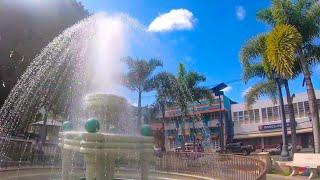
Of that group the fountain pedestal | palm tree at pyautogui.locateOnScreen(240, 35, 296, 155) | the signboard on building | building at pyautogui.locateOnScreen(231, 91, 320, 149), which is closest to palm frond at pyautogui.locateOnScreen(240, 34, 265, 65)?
palm tree at pyautogui.locateOnScreen(240, 35, 296, 155)

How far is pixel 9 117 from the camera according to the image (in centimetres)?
2789

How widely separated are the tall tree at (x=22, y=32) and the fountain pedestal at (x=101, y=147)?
19.4m

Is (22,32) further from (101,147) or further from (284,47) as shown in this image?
(101,147)

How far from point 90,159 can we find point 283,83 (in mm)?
20962

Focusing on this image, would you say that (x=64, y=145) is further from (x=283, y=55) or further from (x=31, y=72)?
(x=31, y=72)

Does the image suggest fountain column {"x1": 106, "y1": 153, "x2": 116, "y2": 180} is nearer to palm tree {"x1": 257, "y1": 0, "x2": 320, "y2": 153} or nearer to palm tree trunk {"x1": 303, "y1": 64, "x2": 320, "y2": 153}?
palm tree trunk {"x1": 303, "y1": 64, "x2": 320, "y2": 153}

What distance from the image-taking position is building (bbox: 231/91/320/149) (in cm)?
5378

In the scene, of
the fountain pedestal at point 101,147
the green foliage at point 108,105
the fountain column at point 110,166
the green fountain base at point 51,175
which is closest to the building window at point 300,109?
the green fountain base at point 51,175

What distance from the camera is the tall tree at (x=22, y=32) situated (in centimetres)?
3044

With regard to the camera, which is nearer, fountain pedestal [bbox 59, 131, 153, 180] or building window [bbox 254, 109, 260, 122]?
fountain pedestal [bbox 59, 131, 153, 180]

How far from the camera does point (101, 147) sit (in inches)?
446

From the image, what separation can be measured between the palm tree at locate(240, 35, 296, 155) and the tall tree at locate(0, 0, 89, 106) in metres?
13.6

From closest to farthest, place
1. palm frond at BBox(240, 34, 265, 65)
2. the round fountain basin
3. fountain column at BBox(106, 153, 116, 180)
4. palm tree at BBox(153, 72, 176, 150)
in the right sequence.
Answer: the round fountain basin → fountain column at BBox(106, 153, 116, 180) → palm frond at BBox(240, 34, 265, 65) → palm tree at BBox(153, 72, 176, 150)

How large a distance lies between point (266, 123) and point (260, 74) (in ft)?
92.6
